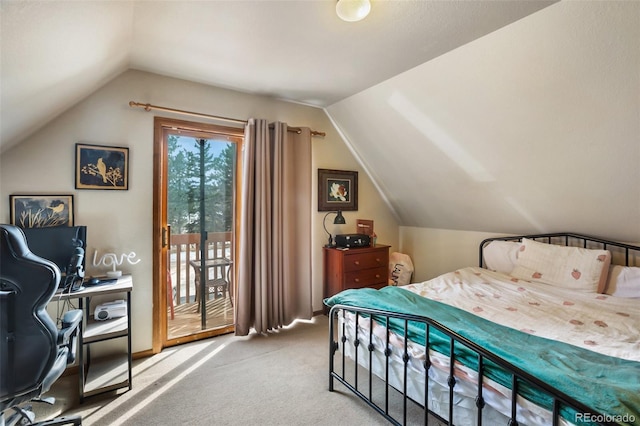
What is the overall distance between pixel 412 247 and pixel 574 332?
278cm

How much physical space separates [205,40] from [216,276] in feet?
7.30

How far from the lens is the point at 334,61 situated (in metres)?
2.51

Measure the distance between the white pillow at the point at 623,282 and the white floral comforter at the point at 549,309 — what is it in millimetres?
147

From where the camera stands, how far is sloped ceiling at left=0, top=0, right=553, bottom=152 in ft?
5.01

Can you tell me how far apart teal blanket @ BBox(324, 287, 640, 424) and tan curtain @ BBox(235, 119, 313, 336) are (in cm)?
138

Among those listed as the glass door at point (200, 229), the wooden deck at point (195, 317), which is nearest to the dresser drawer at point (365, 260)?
the glass door at point (200, 229)

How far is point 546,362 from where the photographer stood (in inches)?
52.1

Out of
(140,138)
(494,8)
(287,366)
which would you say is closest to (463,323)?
(287,366)

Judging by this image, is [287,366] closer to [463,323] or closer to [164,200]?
[463,323]

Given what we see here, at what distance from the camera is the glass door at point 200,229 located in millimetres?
2982

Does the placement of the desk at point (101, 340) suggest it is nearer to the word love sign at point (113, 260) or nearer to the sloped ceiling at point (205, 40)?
the word love sign at point (113, 260)

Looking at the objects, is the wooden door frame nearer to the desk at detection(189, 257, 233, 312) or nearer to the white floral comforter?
the desk at detection(189, 257, 233, 312)

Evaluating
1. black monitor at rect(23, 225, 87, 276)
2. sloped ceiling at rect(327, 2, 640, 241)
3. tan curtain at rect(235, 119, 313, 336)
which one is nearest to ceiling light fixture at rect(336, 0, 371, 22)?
sloped ceiling at rect(327, 2, 640, 241)

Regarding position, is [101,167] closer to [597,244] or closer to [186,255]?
[186,255]
